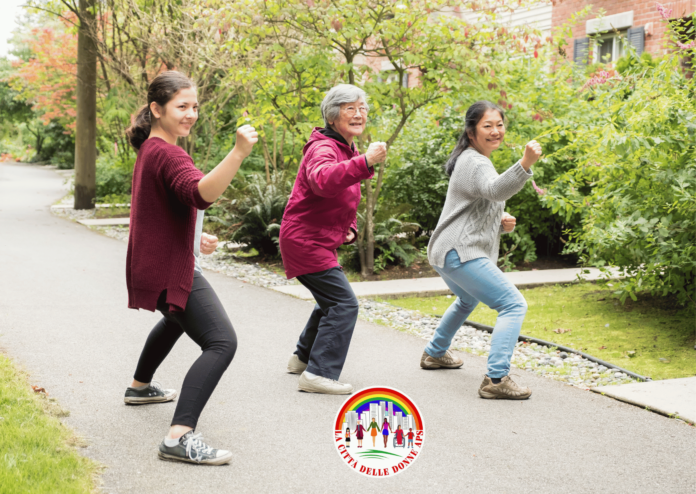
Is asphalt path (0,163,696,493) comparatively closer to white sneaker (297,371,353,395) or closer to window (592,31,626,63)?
white sneaker (297,371,353,395)

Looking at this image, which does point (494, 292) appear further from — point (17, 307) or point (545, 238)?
point (545, 238)

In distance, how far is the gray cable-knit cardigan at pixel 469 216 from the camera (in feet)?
15.5

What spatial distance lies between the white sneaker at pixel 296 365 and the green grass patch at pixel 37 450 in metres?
1.59

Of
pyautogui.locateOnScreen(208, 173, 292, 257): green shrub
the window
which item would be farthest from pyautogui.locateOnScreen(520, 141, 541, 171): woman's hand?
the window

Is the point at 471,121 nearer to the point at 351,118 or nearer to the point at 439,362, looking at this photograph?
the point at 351,118

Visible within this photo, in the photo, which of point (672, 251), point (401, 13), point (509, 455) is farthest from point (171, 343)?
point (401, 13)

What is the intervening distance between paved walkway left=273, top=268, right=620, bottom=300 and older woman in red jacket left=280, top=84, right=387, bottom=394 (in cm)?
321

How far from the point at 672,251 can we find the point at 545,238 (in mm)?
4789

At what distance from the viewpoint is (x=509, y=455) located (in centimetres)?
383

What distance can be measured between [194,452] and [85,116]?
14.7 m

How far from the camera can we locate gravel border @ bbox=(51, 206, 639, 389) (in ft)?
17.7

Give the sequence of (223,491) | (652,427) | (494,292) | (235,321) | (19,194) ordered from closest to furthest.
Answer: (223,491), (652,427), (494,292), (235,321), (19,194)

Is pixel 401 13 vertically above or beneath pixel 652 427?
above

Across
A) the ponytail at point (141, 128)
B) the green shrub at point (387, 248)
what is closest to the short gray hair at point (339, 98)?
the ponytail at point (141, 128)
